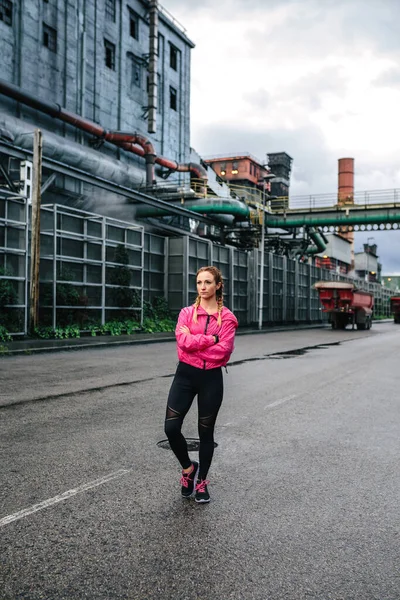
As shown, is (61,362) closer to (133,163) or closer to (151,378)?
(151,378)

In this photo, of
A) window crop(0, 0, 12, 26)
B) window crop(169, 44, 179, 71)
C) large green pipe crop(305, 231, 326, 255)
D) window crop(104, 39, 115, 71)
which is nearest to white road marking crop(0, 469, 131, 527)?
window crop(0, 0, 12, 26)

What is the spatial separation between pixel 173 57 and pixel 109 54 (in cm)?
999

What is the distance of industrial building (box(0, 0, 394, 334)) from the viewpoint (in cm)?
2389

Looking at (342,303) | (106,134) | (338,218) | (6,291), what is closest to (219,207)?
(106,134)

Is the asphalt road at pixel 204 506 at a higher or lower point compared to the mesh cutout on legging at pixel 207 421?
lower

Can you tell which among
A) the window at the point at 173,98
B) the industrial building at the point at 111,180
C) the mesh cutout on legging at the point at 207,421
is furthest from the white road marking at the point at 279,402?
the window at the point at 173,98

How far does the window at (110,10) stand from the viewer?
139 feet

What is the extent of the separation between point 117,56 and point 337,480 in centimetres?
4287

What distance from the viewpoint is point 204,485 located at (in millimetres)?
4543

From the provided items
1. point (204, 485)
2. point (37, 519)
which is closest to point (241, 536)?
point (204, 485)

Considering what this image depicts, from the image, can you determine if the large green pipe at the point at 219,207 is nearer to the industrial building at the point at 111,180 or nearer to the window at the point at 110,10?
the industrial building at the point at 111,180

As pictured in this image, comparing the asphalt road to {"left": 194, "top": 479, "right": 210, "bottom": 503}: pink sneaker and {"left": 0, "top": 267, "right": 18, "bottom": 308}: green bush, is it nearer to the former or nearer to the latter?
{"left": 194, "top": 479, "right": 210, "bottom": 503}: pink sneaker

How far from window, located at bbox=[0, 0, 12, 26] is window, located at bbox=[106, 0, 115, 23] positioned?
999 centimetres

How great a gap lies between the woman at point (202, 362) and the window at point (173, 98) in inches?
1925
